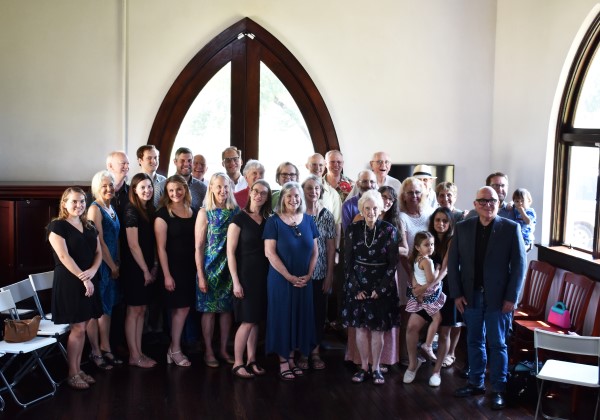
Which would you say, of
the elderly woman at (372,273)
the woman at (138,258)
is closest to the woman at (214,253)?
the woman at (138,258)

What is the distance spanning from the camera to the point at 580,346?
464 centimetres

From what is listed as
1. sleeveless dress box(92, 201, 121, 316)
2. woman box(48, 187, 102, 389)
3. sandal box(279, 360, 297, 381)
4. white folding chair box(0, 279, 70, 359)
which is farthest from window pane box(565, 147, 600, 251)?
white folding chair box(0, 279, 70, 359)

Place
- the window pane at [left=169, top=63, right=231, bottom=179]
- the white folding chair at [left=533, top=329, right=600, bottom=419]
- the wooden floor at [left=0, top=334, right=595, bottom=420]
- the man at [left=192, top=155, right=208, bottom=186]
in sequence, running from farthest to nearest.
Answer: the window pane at [left=169, top=63, right=231, bottom=179], the man at [left=192, top=155, right=208, bottom=186], the wooden floor at [left=0, top=334, right=595, bottom=420], the white folding chair at [left=533, top=329, right=600, bottom=419]

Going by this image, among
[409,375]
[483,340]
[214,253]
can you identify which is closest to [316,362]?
[409,375]

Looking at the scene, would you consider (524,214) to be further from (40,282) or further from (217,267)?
(40,282)

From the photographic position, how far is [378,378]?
5.83m

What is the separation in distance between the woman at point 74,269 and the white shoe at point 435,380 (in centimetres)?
262

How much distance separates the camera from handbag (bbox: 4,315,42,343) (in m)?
5.29

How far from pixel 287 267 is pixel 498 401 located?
1837 millimetres

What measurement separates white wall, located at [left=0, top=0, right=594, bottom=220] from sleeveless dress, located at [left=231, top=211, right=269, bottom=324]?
2668 millimetres

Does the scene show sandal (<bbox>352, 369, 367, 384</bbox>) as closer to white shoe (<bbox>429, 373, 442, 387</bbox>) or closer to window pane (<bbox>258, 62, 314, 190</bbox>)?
white shoe (<bbox>429, 373, 442, 387</bbox>)

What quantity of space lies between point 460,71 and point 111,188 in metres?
4.43

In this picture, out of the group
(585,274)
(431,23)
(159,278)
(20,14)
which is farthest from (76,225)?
(431,23)

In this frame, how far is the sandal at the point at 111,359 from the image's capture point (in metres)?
6.15
